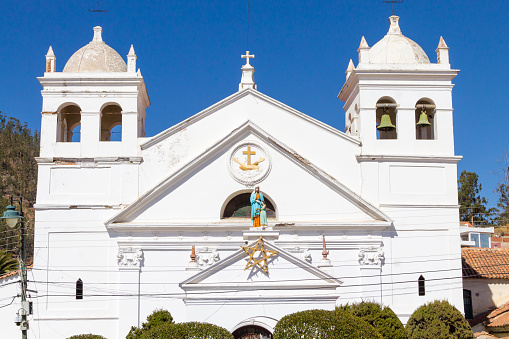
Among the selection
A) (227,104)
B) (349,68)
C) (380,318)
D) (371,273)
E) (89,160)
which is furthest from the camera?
(349,68)

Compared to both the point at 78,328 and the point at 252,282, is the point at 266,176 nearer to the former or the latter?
the point at 252,282

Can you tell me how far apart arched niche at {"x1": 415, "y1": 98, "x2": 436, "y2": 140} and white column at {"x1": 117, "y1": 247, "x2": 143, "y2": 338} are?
12542 millimetres

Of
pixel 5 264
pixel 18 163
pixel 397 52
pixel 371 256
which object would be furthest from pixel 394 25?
pixel 18 163

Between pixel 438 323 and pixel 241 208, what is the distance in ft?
27.6

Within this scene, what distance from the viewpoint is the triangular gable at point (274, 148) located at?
26141mm

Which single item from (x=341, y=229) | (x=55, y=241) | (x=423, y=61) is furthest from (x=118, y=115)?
(x=423, y=61)

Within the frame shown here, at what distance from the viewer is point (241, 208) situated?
27.0 metres

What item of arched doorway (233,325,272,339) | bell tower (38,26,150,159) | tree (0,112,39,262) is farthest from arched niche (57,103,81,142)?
tree (0,112,39,262)

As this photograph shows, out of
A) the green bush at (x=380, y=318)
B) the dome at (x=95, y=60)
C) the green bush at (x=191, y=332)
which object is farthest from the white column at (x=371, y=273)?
the dome at (x=95, y=60)

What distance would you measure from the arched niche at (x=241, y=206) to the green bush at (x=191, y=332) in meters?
6.88

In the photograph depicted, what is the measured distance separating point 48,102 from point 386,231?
46.8 feet

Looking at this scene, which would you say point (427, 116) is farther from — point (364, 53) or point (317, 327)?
point (317, 327)

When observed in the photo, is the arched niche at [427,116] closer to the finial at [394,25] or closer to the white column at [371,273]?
the finial at [394,25]

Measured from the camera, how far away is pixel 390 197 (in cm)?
2738
